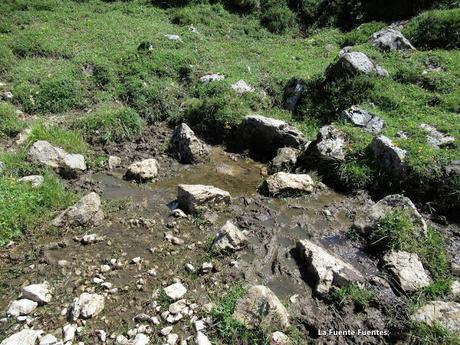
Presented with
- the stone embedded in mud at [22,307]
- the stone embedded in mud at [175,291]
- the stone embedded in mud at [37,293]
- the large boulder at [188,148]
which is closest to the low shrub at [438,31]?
the large boulder at [188,148]

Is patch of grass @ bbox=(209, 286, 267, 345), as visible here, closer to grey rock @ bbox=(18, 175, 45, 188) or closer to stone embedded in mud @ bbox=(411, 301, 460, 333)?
stone embedded in mud @ bbox=(411, 301, 460, 333)

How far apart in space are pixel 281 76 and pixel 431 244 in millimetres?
7622

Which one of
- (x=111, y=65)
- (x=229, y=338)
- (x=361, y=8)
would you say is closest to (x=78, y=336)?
(x=229, y=338)

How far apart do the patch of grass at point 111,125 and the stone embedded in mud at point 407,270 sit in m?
6.88

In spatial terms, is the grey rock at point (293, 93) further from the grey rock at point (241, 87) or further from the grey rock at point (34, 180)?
the grey rock at point (34, 180)

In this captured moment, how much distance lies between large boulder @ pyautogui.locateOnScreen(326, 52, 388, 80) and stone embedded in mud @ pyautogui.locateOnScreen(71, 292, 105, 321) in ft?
29.7

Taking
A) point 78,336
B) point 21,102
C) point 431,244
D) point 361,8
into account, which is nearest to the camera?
point 78,336

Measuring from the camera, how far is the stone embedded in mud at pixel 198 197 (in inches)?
285

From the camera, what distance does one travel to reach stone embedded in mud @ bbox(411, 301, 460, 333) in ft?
16.4

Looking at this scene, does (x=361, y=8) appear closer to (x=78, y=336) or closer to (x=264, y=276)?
(x=264, y=276)

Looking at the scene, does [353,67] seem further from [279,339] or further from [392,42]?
[279,339]

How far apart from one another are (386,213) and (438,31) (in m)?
9.74

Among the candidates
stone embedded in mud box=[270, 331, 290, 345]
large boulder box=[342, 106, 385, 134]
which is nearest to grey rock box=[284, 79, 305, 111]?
large boulder box=[342, 106, 385, 134]

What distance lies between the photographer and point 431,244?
21.7 ft
